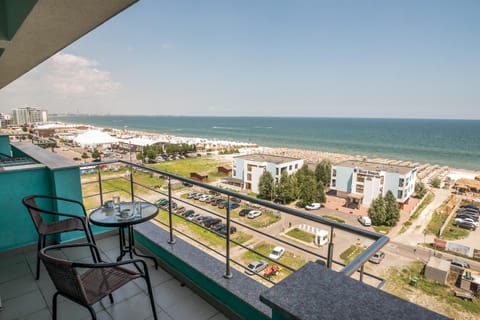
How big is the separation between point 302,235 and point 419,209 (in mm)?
11343

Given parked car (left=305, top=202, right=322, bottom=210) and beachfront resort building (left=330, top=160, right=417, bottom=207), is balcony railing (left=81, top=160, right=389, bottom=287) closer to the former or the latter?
parked car (left=305, top=202, right=322, bottom=210)

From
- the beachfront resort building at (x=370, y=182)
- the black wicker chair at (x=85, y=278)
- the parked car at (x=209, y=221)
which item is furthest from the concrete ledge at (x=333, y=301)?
the beachfront resort building at (x=370, y=182)

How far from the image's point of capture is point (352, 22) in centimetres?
3666

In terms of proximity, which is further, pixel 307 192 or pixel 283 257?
pixel 307 192

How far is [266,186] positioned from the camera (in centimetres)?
2055

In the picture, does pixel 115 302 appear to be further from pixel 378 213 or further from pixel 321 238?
pixel 378 213

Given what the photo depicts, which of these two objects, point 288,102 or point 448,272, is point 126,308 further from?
point 288,102

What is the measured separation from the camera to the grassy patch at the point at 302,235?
12906mm

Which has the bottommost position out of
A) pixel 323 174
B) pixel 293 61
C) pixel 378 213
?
→ pixel 378 213

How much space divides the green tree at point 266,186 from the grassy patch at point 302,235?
22.1 ft

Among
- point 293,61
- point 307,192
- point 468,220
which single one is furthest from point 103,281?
point 293,61

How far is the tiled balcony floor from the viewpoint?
1.84 m

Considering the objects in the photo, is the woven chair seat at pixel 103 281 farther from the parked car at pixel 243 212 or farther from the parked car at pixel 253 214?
the parked car at pixel 243 212

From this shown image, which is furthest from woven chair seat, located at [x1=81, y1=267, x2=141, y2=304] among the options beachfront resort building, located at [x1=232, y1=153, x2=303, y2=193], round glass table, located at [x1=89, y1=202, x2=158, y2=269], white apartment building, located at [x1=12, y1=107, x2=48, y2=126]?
white apartment building, located at [x1=12, y1=107, x2=48, y2=126]
